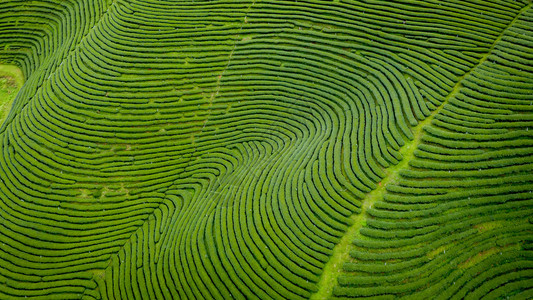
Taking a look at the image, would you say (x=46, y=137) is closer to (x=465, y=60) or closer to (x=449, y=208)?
(x=449, y=208)

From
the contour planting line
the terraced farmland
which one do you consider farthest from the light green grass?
the contour planting line

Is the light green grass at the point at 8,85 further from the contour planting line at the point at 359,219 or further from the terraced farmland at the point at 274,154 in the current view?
the contour planting line at the point at 359,219

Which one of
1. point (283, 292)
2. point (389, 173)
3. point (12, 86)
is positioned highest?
point (389, 173)

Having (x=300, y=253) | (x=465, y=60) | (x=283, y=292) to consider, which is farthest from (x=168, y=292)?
(x=465, y=60)

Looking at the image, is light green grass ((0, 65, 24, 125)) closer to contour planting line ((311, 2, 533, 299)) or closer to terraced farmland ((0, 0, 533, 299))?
terraced farmland ((0, 0, 533, 299))

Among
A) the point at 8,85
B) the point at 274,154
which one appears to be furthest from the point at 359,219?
the point at 8,85

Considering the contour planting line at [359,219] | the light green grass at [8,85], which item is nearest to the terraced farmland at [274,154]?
the contour planting line at [359,219]
